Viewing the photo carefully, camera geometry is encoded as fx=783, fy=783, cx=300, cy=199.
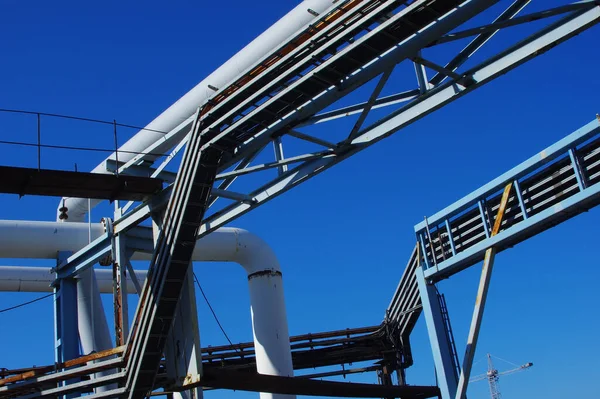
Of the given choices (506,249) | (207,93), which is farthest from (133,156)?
(506,249)

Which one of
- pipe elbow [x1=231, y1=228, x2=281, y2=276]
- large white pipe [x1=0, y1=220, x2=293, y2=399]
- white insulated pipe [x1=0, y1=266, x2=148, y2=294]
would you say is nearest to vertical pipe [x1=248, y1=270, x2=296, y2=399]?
large white pipe [x1=0, y1=220, x2=293, y2=399]

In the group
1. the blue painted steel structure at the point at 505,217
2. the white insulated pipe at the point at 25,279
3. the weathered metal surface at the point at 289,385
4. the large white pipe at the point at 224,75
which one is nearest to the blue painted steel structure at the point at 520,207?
the blue painted steel structure at the point at 505,217

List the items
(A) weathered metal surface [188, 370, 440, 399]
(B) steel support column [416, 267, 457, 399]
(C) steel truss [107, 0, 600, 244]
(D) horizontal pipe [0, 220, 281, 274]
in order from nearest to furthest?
(C) steel truss [107, 0, 600, 244] < (A) weathered metal surface [188, 370, 440, 399] < (B) steel support column [416, 267, 457, 399] < (D) horizontal pipe [0, 220, 281, 274]

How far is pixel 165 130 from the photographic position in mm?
19859

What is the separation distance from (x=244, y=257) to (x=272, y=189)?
7.40m

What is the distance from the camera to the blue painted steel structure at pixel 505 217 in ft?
47.1

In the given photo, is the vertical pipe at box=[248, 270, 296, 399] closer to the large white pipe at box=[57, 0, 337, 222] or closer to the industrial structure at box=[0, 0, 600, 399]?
the industrial structure at box=[0, 0, 600, 399]

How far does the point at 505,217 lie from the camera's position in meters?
16.0

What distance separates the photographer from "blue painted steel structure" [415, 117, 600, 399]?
565 inches

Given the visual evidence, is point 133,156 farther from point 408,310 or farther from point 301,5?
point 408,310

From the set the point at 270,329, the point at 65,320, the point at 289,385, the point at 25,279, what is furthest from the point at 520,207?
the point at 25,279

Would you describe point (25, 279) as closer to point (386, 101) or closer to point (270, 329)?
point (270, 329)

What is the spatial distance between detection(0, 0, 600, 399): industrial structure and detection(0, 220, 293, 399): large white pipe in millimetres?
57

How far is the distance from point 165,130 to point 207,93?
1736 millimetres
